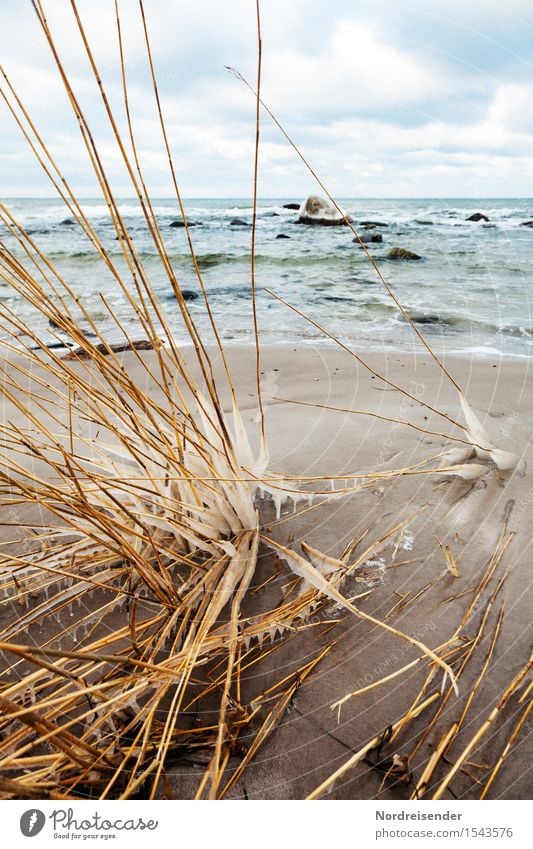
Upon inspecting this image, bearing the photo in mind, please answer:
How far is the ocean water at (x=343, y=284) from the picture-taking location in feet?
12.1

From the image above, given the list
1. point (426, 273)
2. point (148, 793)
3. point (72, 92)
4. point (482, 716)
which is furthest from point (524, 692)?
point (426, 273)

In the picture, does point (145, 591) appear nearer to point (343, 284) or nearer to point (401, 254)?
point (343, 284)

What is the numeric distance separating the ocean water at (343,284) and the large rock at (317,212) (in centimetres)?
38

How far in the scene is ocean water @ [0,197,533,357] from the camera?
368 centimetres

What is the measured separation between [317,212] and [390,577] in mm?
10083

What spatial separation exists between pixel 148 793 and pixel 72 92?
38.2 inches

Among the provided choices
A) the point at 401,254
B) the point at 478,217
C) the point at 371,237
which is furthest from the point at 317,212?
the point at 401,254

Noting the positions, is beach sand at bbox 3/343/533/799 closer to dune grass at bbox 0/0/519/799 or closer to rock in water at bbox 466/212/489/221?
dune grass at bbox 0/0/519/799

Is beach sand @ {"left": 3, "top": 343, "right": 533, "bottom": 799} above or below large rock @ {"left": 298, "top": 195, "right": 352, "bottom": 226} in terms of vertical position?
below

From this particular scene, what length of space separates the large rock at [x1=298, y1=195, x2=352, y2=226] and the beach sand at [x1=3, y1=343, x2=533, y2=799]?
8350 millimetres

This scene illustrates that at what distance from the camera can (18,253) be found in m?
7.68

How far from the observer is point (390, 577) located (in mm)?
1053

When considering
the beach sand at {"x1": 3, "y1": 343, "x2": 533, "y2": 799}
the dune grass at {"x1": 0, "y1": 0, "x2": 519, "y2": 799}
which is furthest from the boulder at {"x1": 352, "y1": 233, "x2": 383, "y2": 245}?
the dune grass at {"x1": 0, "y1": 0, "x2": 519, "y2": 799}
